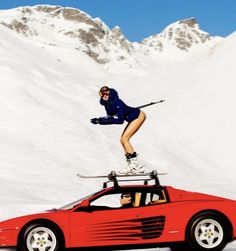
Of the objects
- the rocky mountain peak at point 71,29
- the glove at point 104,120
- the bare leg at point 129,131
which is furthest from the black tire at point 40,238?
the rocky mountain peak at point 71,29

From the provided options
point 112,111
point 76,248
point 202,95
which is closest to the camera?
point 76,248

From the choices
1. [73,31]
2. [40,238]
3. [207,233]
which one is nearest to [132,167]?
[207,233]

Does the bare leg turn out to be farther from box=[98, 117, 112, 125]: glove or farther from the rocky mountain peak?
the rocky mountain peak

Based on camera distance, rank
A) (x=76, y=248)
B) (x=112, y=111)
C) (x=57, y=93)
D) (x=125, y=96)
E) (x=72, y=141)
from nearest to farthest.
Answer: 1. (x=76, y=248)
2. (x=112, y=111)
3. (x=72, y=141)
4. (x=57, y=93)
5. (x=125, y=96)

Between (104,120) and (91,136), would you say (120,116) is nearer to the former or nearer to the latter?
(104,120)

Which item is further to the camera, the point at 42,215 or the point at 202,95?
the point at 202,95

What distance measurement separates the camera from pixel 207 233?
9289 mm

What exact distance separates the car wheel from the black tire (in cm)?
232

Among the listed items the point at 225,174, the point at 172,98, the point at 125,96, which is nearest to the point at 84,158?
the point at 225,174

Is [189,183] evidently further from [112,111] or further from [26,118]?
[112,111]

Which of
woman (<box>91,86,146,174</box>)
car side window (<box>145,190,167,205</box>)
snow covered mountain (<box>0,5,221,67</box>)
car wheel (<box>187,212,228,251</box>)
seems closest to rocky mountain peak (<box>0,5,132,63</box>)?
snow covered mountain (<box>0,5,221,67</box>)

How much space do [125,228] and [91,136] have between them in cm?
2651

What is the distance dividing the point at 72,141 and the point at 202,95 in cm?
2004

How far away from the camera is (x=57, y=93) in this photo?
44.9 meters
